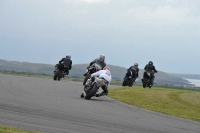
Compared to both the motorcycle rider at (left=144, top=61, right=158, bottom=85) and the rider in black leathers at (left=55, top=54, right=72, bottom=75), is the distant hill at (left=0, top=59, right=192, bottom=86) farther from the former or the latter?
the motorcycle rider at (left=144, top=61, right=158, bottom=85)

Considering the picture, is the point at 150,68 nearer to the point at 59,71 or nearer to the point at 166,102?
the point at 59,71

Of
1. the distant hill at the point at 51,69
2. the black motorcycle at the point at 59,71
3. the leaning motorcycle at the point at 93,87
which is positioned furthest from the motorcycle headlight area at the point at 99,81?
the distant hill at the point at 51,69

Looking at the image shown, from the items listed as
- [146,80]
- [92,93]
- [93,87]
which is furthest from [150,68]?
[92,93]

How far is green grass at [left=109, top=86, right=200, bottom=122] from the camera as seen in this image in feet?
57.7

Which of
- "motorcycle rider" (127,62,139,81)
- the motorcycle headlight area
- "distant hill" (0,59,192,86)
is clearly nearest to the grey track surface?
the motorcycle headlight area

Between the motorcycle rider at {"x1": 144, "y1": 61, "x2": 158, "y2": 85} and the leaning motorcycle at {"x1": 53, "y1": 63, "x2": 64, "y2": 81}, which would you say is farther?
the leaning motorcycle at {"x1": 53, "y1": 63, "x2": 64, "y2": 81}

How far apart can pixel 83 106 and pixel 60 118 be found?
4.13 meters

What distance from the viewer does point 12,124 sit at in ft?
34.6

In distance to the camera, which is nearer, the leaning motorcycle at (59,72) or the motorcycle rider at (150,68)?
the motorcycle rider at (150,68)

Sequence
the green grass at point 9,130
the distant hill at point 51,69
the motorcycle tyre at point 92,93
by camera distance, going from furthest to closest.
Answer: the distant hill at point 51,69 < the motorcycle tyre at point 92,93 < the green grass at point 9,130

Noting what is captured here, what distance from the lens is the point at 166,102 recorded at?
818 inches

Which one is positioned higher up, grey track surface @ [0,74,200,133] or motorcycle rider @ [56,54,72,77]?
motorcycle rider @ [56,54,72,77]

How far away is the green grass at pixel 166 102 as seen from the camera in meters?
17.6

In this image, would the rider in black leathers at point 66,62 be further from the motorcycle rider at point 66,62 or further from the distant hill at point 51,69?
the distant hill at point 51,69
